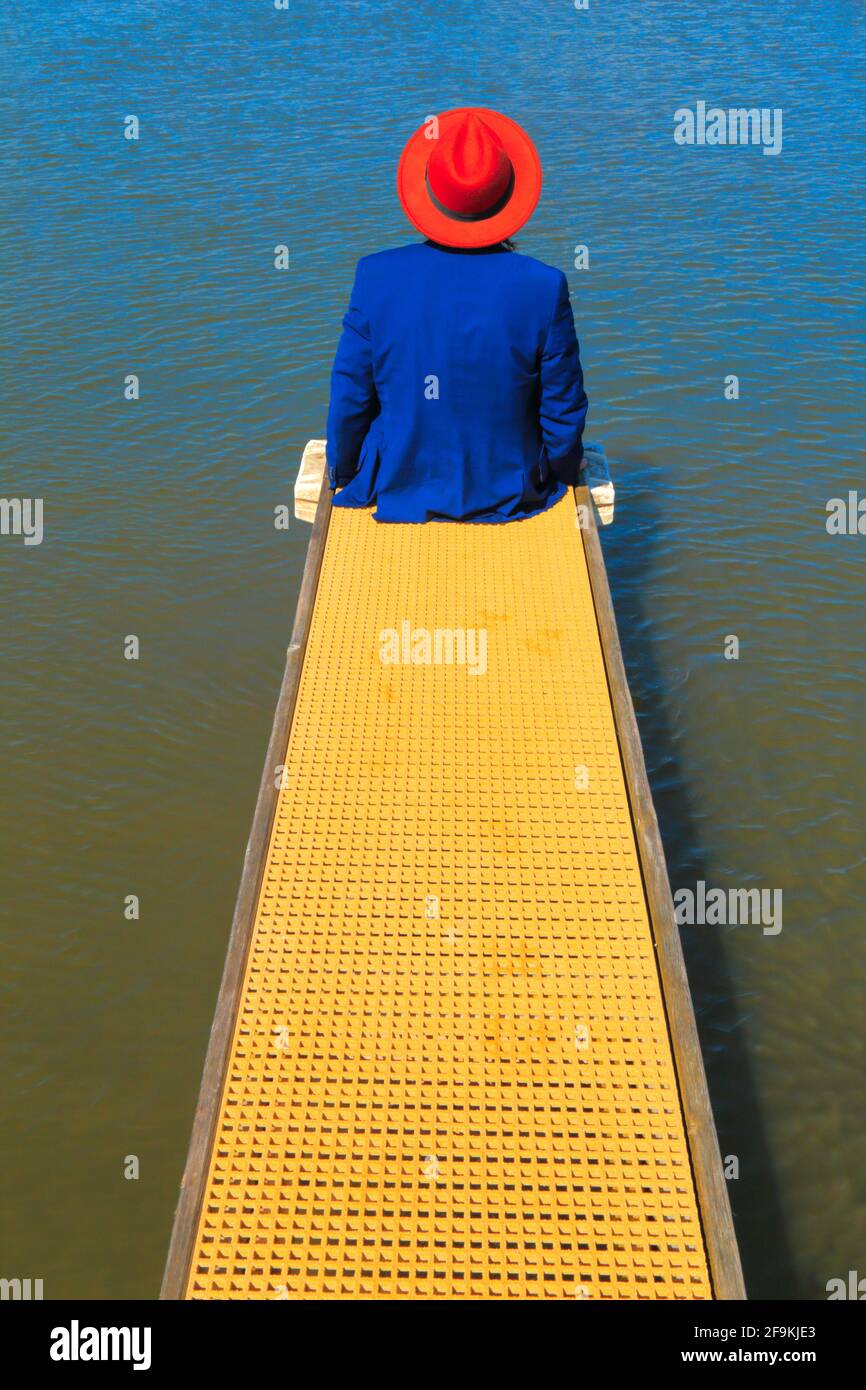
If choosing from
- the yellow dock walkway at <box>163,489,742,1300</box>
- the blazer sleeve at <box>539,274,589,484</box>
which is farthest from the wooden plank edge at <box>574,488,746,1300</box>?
the blazer sleeve at <box>539,274,589,484</box>

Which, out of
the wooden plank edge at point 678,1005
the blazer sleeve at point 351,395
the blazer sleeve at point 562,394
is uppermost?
the blazer sleeve at point 351,395

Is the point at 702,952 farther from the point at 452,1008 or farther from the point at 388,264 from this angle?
the point at 388,264

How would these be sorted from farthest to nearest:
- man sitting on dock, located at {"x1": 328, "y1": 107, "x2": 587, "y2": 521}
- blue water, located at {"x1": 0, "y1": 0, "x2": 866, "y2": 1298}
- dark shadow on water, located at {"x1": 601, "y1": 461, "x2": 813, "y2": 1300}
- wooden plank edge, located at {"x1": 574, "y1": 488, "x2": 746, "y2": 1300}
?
1. blue water, located at {"x1": 0, "y1": 0, "x2": 866, "y2": 1298}
2. man sitting on dock, located at {"x1": 328, "y1": 107, "x2": 587, "y2": 521}
3. dark shadow on water, located at {"x1": 601, "y1": 461, "x2": 813, "y2": 1300}
4. wooden plank edge, located at {"x1": 574, "y1": 488, "x2": 746, "y2": 1300}

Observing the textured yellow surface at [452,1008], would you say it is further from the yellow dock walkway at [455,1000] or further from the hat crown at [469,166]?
the hat crown at [469,166]

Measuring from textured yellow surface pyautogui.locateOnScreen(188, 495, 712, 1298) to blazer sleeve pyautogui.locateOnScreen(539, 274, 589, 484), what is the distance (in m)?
0.83

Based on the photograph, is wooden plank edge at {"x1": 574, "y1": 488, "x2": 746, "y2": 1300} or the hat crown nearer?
wooden plank edge at {"x1": 574, "y1": 488, "x2": 746, "y2": 1300}

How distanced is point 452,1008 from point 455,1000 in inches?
1.0

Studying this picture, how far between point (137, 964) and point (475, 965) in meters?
2.33

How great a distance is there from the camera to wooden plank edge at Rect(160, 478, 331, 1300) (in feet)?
10.0

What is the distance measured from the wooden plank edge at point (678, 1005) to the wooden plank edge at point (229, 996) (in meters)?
1.17

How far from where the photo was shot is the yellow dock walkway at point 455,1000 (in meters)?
3.05

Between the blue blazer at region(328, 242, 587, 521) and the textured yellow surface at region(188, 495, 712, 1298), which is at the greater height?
the blue blazer at region(328, 242, 587, 521)

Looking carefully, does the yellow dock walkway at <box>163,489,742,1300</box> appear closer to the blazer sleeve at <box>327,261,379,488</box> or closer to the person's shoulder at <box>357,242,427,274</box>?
the blazer sleeve at <box>327,261,379,488</box>

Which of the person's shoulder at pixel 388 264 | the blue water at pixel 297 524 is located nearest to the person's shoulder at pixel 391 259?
the person's shoulder at pixel 388 264
